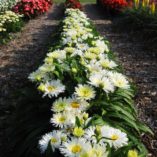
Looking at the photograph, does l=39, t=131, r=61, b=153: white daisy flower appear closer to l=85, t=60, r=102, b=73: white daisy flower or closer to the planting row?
the planting row

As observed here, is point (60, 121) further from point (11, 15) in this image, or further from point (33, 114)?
point (11, 15)

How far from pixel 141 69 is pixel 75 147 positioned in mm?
4925

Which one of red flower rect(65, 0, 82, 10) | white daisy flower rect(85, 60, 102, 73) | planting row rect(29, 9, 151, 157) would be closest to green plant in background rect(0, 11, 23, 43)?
red flower rect(65, 0, 82, 10)

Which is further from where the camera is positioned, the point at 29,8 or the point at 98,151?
the point at 29,8

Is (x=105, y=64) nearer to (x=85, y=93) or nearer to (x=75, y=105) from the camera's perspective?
(x=85, y=93)

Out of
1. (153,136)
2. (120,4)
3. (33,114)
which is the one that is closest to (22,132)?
(33,114)

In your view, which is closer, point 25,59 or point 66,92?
point 66,92

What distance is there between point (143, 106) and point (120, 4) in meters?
9.90

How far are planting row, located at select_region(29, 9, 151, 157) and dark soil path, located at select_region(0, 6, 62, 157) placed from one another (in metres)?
1.00

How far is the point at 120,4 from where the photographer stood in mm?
14750

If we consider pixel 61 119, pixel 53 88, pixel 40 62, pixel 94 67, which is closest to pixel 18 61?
pixel 40 62

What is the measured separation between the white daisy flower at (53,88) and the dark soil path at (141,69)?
1353mm

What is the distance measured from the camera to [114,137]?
2723mm

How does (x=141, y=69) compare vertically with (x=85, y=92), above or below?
below
